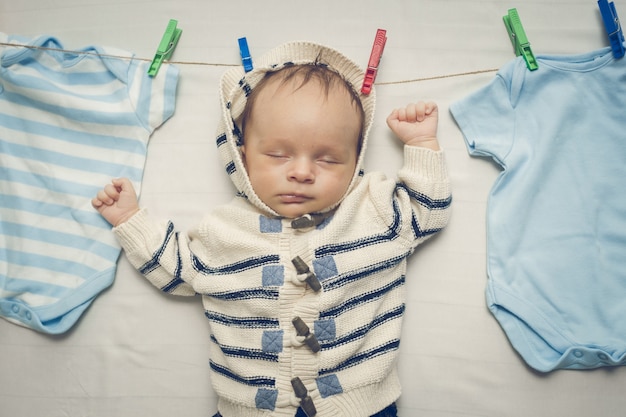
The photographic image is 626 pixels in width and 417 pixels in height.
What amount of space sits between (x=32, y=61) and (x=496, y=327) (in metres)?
1.33

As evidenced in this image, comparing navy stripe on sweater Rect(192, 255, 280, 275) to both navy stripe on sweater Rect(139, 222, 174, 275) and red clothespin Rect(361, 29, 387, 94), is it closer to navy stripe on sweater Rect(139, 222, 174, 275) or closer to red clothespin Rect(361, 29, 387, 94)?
navy stripe on sweater Rect(139, 222, 174, 275)

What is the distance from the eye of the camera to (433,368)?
47.3 inches

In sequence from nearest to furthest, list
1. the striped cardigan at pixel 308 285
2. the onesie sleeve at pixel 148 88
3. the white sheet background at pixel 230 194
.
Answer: the striped cardigan at pixel 308 285 → the white sheet background at pixel 230 194 → the onesie sleeve at pixel 148 88

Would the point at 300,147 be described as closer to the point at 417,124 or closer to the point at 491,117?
the point at 417,124

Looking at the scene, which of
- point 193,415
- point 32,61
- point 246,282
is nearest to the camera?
point 246,282

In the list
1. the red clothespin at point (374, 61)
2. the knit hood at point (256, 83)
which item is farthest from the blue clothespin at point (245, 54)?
the red clothespin at point (374, 61)

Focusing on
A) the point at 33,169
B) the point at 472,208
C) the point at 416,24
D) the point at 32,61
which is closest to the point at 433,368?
the point at 472,208

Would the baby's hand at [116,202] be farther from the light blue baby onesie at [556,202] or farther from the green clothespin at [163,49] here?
the light blue baby onesie at [556,202]

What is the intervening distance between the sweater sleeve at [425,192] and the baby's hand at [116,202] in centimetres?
64

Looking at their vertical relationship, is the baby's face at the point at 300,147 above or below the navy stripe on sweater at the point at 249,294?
above

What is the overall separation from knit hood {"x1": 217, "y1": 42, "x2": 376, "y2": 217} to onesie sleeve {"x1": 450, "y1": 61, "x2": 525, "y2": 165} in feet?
0.81

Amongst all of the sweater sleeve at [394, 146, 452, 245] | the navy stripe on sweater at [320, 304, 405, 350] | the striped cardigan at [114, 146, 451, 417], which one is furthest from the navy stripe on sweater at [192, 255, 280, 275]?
Result: the sweater sleeve at [394, 146, 452, 245]

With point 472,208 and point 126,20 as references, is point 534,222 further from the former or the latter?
point 126,20

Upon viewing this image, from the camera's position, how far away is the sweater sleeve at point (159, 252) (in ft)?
3.85
